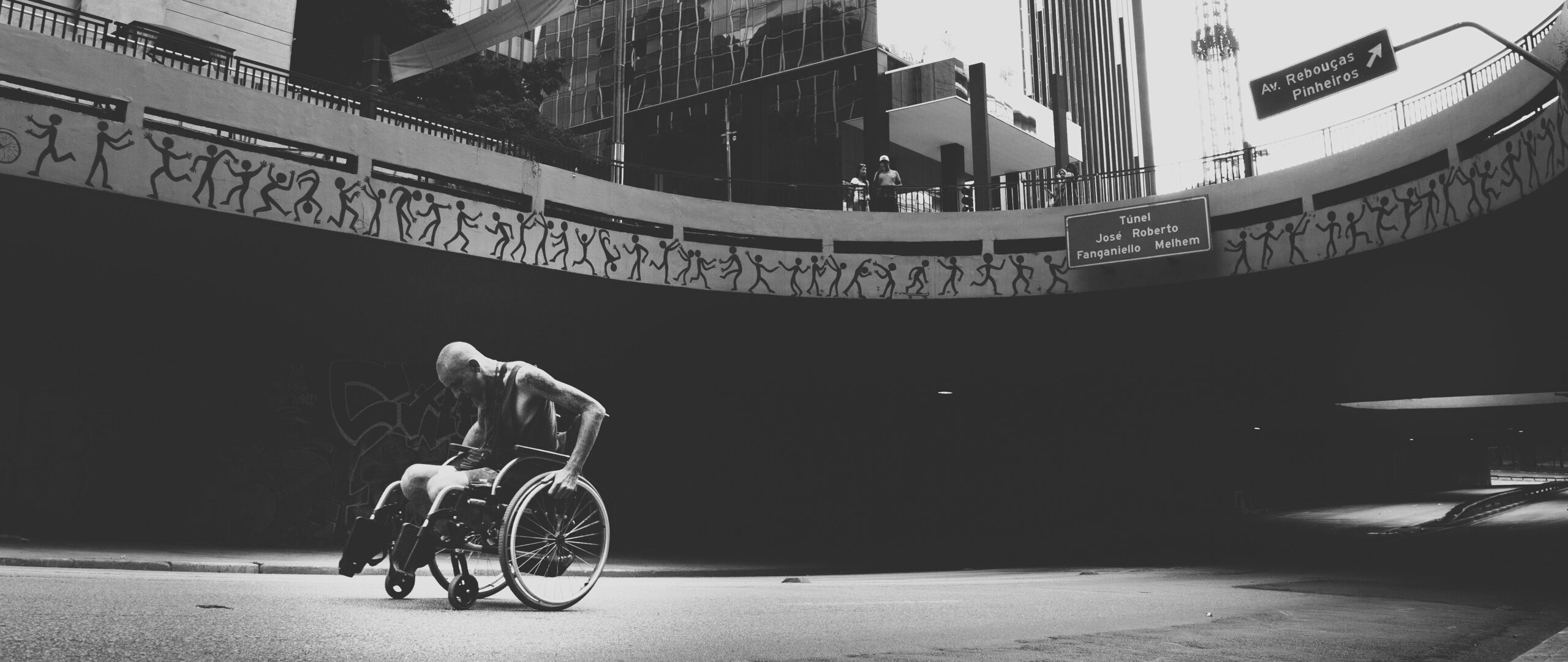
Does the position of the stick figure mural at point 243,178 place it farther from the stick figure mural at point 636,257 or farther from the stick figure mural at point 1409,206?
the stick figure mural at point 1409,206

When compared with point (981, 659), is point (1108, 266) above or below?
above

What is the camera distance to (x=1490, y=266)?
17.0m

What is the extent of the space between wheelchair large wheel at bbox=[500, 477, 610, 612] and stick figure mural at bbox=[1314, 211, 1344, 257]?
15.9 meters

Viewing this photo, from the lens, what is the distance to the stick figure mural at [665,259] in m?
18.4

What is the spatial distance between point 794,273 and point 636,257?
10.9ft

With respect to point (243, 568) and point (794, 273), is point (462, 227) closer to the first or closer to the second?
point (243, 568)

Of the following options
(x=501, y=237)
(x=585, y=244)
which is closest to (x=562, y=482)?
(x=501, y=237)

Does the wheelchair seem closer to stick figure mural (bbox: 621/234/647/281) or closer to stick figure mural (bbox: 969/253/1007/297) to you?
stick figure mural (bbox: 621/234/647/281)

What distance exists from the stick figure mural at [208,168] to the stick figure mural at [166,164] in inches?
5.1

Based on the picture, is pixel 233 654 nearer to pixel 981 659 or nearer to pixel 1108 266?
pixel 981 659

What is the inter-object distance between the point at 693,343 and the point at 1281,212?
12.0 metres

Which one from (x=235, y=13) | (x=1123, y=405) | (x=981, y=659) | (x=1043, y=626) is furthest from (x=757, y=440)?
(x=981, y=659)

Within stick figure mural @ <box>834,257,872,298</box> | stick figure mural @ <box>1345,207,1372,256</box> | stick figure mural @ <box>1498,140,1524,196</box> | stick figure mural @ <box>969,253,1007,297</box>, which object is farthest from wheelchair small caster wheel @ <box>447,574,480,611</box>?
stick figure mural @ <box>1345,207,1372,256</box>

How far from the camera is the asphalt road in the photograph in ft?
12.5
